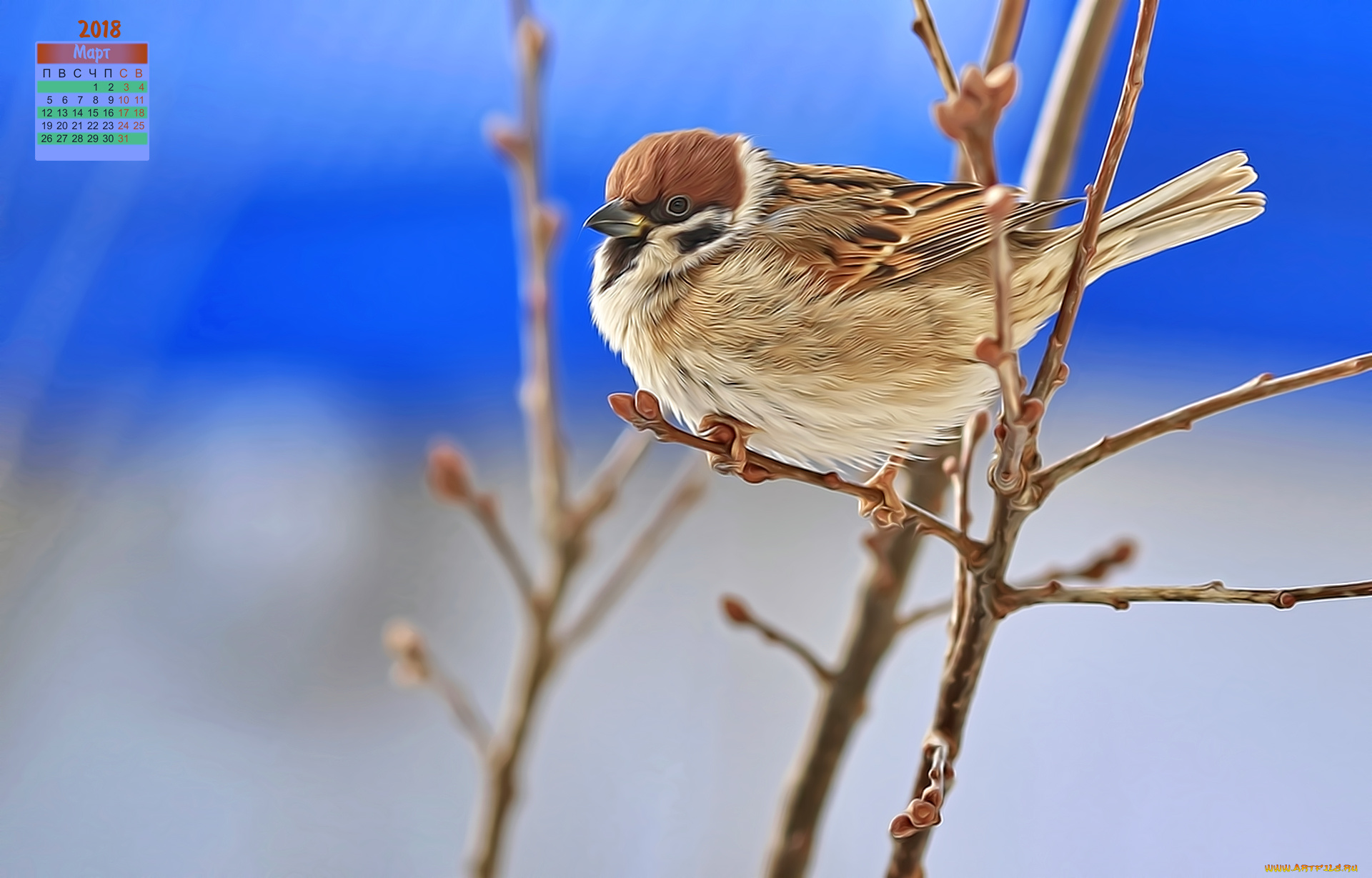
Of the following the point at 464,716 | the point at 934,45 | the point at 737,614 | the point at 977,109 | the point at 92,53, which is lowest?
the point at 464,716

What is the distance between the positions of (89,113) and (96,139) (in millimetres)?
24

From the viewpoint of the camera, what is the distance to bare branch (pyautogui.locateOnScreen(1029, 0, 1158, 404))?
41cm

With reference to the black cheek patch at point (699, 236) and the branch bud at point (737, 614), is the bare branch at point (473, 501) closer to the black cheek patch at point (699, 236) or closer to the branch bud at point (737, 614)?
the branch bud at point (737, 614)

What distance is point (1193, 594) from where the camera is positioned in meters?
0.45

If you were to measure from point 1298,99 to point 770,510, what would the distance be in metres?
0.69

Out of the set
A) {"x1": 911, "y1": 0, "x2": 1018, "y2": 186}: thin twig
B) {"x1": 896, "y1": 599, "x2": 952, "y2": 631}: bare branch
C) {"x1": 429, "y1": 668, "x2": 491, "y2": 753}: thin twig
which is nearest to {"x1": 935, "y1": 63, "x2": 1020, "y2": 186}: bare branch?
{"x1": 911, "y1": 0, "x2": 1018, "y2": 186}: thin twig

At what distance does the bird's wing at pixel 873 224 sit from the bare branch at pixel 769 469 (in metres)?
0.12

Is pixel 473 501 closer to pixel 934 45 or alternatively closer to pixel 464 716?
pixel 464 716

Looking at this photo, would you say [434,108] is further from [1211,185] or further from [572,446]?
[1211,185]

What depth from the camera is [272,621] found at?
3.58 ft

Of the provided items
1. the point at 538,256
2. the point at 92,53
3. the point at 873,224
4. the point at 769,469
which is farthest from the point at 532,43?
the point at 92,53

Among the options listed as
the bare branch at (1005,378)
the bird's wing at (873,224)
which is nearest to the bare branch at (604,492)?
the bird's wing at (873,224)

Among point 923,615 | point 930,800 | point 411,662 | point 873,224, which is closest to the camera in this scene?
point 930,800

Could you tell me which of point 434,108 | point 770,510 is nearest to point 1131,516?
point 770,510
